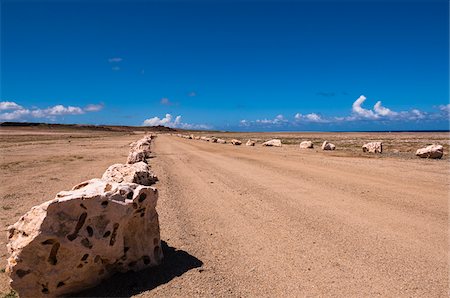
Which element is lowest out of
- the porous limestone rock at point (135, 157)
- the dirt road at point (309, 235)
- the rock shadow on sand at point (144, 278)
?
the rock shadow on sand at point (144, 278)

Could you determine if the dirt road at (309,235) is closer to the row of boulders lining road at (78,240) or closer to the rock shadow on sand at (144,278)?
the rock shadow on sand at (144,278)

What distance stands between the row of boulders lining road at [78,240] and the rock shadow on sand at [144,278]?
10 cm

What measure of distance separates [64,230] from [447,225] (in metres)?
7.61

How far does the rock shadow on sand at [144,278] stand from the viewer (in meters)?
5.16

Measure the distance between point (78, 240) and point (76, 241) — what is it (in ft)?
0.09

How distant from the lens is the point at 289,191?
11.8 m

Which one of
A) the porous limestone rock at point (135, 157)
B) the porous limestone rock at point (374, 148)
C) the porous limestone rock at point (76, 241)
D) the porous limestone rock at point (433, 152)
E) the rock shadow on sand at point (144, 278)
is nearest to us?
the porous limestone rock at point (76, 241)

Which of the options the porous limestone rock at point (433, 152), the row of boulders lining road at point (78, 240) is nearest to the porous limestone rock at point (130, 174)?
the row of boulders lining road at point (78, 240)

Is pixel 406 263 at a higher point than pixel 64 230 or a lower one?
lower

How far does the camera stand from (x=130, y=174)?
12.1 meters

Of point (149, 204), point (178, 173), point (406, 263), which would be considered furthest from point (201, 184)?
point (406, 263)

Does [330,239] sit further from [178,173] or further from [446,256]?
[178,173]

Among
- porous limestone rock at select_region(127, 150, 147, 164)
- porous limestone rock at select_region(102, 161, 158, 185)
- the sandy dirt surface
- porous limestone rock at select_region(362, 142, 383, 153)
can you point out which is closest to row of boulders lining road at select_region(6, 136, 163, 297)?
the sandy dirt surface

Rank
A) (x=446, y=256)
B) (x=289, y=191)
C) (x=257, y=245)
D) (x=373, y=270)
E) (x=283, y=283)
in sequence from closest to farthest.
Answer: (x=283, y=283)
(x=373, y=270)
(x=446, y=256)
(x=257, y=245)
(x=289, y=191)
